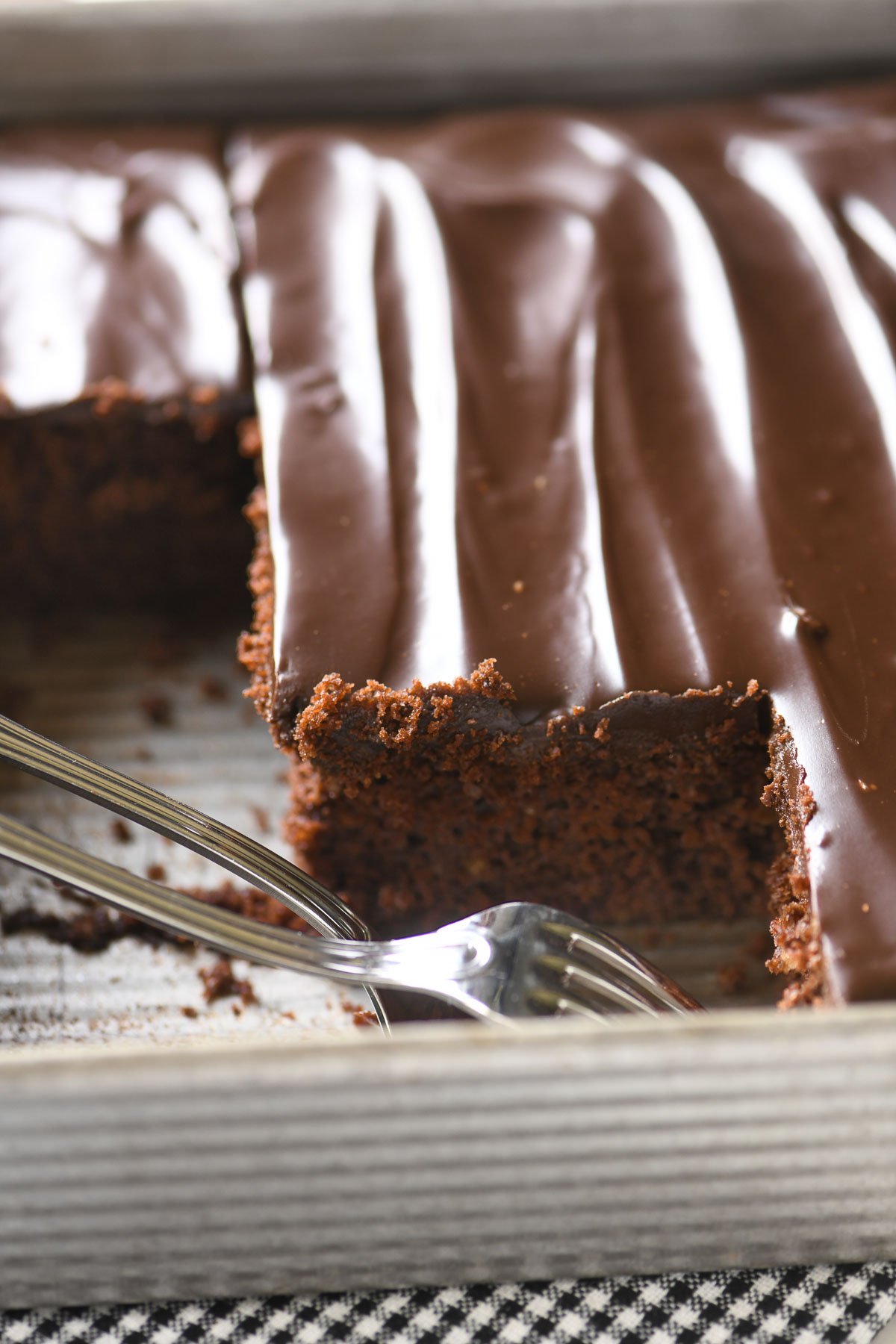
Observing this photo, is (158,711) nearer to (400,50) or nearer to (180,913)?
(180,913)

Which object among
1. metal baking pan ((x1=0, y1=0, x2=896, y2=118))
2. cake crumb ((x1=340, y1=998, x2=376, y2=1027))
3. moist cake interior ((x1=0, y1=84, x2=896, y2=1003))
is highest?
metal baking pan ((x1=0, y1=0, x2=896, y2=118))

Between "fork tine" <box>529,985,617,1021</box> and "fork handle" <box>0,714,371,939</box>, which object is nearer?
"fork tine" <box>529,985,617,1021</box>

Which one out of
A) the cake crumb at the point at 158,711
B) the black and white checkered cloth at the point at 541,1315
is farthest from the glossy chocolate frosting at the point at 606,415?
the cake crumb at the point at 158,711

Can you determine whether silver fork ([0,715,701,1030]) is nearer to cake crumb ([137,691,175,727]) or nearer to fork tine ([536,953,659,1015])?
fork tine ([536,953,659,1015])

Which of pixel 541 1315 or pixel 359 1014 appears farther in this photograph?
pixel 359 1014

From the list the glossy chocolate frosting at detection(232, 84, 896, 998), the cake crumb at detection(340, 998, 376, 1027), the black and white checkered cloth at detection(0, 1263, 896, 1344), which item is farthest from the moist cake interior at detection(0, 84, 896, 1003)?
the black and white checkered cloth at detection(0, 1263, 896, 1344)

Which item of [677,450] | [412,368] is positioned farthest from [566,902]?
[412,368]

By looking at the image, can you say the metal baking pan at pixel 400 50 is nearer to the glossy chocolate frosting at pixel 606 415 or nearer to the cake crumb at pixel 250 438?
the glossy chocolate frosting at pixel 606 415

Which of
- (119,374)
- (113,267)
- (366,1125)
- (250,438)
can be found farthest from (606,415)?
(366,1125)
